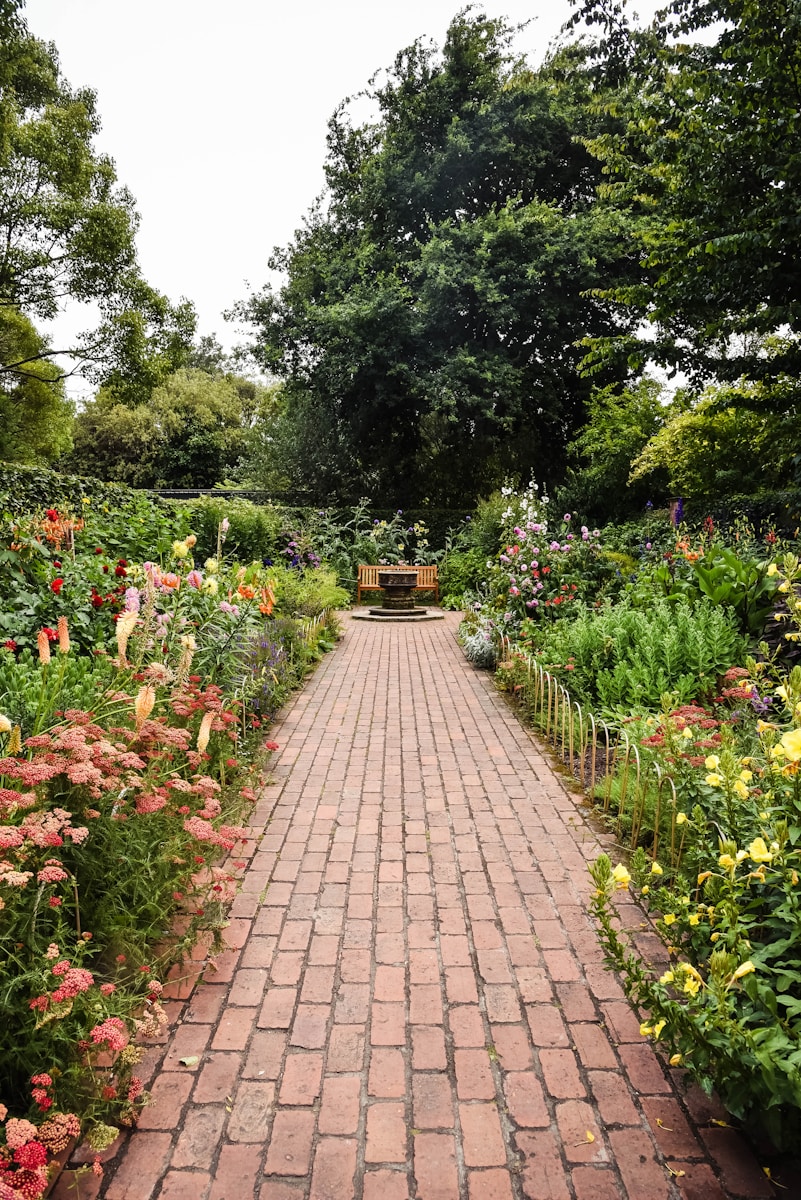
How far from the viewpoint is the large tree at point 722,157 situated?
854 cm

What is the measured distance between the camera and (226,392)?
37.6 meters

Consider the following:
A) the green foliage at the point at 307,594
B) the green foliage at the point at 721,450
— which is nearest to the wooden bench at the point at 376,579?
the green foliage at the point at 307,594

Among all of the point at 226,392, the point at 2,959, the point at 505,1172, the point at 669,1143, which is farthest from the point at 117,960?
the point at 226,392

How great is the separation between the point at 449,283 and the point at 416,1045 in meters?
17.4

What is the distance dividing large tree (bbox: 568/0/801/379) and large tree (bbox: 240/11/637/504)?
6.75 meters

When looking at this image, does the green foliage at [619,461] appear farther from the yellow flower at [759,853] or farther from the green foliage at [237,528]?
the yellow flower at [759,853]

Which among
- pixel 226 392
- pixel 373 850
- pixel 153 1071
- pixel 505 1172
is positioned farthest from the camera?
pixel 226 392

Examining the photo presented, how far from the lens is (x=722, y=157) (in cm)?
936

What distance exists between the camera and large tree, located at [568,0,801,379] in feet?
28.0

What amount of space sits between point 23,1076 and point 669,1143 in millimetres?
1784

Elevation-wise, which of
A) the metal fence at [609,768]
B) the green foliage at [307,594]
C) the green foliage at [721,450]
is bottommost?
the metal fence at [609,768]

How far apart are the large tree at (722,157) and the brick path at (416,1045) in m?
8.60

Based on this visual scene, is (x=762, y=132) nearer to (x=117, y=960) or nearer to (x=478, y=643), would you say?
(x=478, y=643)

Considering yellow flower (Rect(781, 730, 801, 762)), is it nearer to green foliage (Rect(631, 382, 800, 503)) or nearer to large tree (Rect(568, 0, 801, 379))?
large tree (Rect(568, 0, 801, 379))
